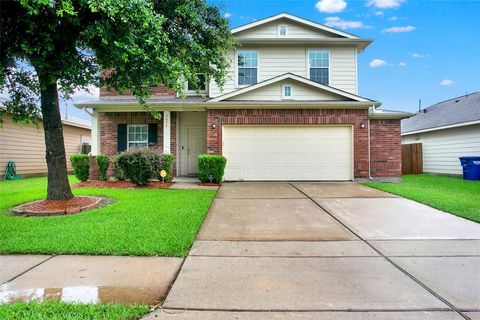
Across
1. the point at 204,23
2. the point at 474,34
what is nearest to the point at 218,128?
the point at 204,23

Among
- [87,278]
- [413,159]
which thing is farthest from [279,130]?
[413,159]

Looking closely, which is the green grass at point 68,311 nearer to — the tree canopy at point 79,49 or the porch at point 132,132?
the tree canopy at point 79,49

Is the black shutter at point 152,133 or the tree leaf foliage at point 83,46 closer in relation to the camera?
the tree leaf foliage at point 83,46

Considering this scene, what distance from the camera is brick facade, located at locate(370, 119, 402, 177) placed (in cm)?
1188

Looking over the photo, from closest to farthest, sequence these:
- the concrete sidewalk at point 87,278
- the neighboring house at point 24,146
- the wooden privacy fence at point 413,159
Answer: the concrete sidewalk at point 87,278, the neighboring house at point 24,146, the wooden privacy fence at point 413,159

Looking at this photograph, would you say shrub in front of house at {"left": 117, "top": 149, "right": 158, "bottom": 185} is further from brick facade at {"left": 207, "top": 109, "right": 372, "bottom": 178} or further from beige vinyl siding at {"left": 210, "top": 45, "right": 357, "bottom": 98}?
beige vinyl siding at {"left": 210, "top": 45, "right": 357, "bottom": 98}

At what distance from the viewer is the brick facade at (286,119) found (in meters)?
11.4

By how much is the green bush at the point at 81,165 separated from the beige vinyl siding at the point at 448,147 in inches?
659

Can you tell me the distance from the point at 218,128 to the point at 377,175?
6699 millimetres

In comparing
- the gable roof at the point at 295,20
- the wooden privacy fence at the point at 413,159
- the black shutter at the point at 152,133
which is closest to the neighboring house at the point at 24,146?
the black shutter at the point at 152,133

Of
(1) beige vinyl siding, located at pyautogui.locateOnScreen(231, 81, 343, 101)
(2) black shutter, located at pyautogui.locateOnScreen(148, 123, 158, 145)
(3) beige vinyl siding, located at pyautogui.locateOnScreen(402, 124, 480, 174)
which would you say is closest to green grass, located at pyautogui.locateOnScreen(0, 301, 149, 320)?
(1) beige vinyl siding, located at pyautogui.locateOnScreen(231, 81, 343, 101)

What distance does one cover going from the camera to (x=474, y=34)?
12.5 metres

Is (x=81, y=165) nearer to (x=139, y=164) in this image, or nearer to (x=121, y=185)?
(x=121, y=185)

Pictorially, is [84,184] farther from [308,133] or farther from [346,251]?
[346,251]
